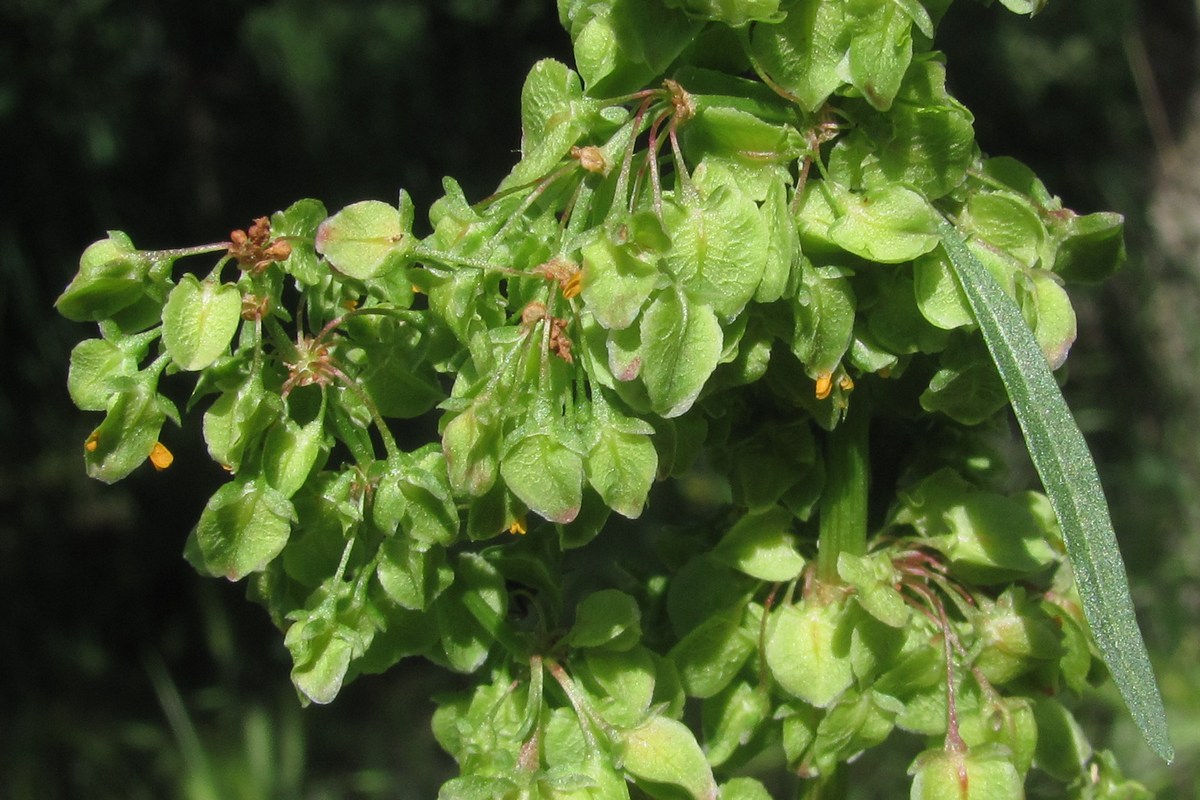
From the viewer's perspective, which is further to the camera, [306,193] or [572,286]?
[306,193]

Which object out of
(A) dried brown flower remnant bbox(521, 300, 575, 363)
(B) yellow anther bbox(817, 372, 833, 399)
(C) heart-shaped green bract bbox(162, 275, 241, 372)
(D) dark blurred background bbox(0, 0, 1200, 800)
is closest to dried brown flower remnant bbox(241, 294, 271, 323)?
(C) heart-shaped green bract bbox(162, 275, 241, 372)

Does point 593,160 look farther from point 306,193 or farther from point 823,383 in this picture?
point 306,193

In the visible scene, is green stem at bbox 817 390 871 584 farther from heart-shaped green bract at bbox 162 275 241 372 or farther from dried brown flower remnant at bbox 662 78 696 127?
heart-shaped green bract at bbox 162 275 241 372

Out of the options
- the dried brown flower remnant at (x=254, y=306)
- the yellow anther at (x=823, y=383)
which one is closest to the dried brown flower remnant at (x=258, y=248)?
the dried brown flower remnant at (x=254, y=306)

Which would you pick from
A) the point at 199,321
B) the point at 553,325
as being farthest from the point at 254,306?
the point at 553,325

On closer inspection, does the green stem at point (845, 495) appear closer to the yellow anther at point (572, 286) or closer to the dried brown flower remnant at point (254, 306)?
the yellow anther at point (572, 286)

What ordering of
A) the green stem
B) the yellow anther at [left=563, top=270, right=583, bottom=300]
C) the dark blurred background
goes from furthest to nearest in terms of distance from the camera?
1. the dark blurred background
2. the green stem
3. the yellow anther at [left=563, top=270, right=583, bottom=300]
